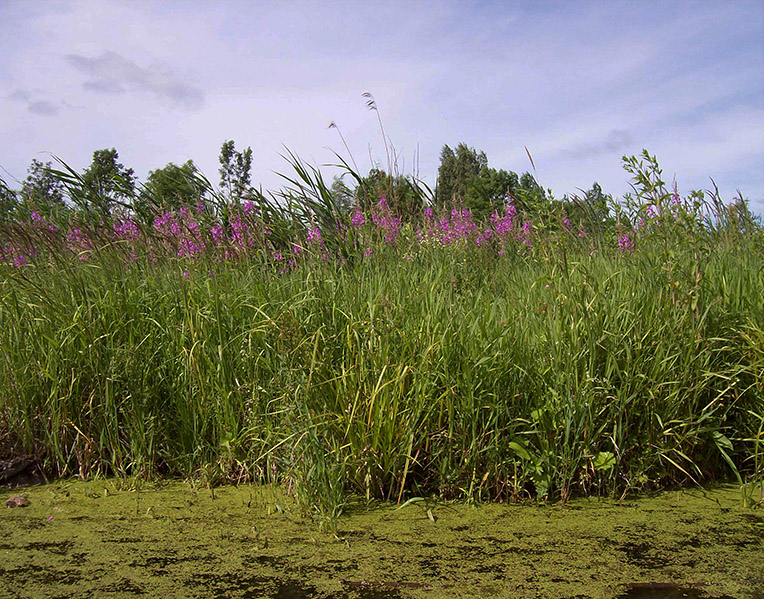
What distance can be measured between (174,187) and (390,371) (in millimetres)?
2824

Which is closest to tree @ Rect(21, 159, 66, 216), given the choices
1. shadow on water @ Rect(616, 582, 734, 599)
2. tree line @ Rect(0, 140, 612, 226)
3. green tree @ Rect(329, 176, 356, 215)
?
tree line @ Rect(0, 140, 612, 226)

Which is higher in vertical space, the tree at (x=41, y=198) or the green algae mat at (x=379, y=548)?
the tree at (x=41, y=198)

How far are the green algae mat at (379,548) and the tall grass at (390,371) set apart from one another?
0.15 metres

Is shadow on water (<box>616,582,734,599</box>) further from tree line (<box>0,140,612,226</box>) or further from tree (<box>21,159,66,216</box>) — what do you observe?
tree (<box>21,159,66,216</box>)

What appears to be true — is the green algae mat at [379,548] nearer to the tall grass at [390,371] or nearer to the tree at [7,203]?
the tall grass at [390,371]

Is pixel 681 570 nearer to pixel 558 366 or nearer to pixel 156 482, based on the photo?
pixel 558 366

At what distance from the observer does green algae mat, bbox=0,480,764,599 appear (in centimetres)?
193

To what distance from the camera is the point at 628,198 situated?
3.83m

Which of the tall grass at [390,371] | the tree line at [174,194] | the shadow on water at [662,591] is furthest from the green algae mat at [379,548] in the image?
the tree line at [174,194]

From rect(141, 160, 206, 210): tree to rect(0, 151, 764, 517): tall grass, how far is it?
100 centimetres

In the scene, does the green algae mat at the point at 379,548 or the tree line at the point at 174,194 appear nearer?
the green algae mat at the point at 379,548

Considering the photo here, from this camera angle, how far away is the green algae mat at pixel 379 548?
1930mm

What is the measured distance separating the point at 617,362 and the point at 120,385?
2.24 metres

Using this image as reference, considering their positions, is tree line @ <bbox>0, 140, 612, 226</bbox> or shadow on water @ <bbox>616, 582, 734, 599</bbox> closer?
A: shadow on water @ <bbox>616, 582, 734, 599</bbox>
